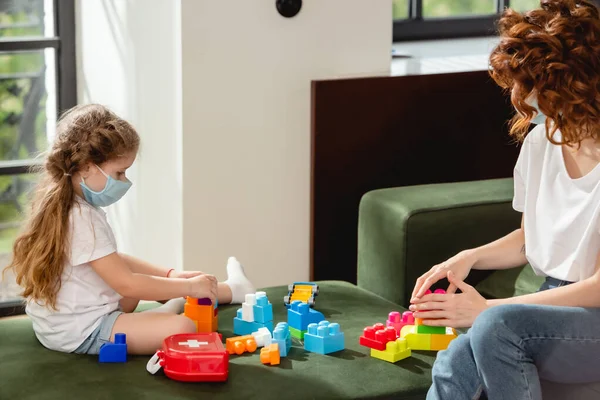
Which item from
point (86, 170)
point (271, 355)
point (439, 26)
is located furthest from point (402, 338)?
point (439, 26)

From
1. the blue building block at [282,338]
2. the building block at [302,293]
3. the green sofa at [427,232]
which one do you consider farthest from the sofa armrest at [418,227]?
the blue building block at [282,338]

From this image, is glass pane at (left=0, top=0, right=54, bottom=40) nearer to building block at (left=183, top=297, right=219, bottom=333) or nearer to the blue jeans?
building block at (left=183, top=297, right=219, bottom=333)

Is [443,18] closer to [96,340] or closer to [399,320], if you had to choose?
[399,320]

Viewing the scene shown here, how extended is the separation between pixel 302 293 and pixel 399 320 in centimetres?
26

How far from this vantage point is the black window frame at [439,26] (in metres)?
3.39

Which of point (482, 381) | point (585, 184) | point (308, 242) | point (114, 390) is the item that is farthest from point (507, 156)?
point (114, 390)

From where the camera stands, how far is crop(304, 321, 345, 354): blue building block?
6.76 ft

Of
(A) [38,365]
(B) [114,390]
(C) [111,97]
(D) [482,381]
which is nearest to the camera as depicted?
(D) [482,381]

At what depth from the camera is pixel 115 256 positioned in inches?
81.4

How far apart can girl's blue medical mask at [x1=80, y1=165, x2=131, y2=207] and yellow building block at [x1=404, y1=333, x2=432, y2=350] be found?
67 centimetres

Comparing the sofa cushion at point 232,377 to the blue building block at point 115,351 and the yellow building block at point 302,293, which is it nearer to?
the blue building block at point 115,351

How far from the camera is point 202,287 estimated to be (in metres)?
2.16

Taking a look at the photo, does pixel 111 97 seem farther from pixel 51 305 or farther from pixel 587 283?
pixel 587 283

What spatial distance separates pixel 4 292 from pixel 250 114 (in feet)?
3.10
